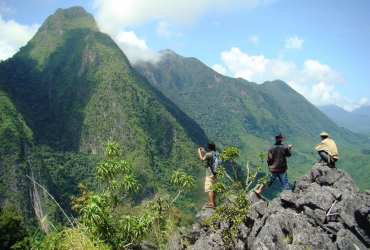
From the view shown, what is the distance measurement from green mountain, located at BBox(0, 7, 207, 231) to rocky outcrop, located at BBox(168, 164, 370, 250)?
7132 cm

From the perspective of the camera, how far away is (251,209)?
8.61m

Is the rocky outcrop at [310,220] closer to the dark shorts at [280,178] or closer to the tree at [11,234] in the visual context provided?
the dark shorts at [280,178]

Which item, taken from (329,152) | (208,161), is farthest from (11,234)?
(329,152)

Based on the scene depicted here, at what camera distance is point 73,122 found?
125438 mm

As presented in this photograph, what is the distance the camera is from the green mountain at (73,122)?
83.5m

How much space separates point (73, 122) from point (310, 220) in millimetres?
129983

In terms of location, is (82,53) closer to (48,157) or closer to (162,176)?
(48,157)

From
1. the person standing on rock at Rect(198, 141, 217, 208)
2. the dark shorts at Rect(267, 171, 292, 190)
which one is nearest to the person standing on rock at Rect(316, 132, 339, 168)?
the dark shorts at Rect(267, 171, 292, 190)

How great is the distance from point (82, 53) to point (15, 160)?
81795mm

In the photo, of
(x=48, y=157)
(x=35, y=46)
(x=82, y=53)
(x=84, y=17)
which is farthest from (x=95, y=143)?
(x=84, y=17)

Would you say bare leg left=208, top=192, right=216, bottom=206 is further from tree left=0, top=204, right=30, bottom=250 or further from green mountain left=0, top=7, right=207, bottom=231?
green mountain left=0, top=7, right=207, bottom=231

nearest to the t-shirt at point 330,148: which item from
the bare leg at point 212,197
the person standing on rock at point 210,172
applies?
the person standing on rock at point 210,172

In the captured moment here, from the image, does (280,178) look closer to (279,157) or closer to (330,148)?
(279,157)

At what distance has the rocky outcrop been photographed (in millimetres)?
6445
